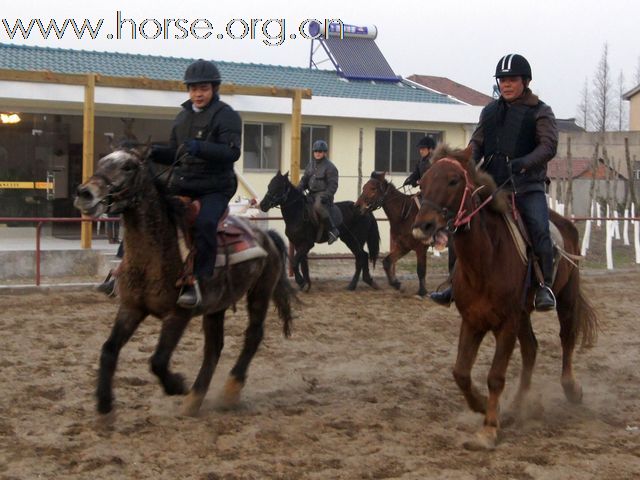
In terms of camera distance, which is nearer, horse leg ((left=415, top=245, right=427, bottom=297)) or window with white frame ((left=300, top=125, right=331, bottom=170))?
horse leg ((left=415, top=245, right=427, bottom=297))

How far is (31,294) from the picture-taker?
13.3m

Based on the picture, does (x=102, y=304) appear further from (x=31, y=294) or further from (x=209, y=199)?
(x=209, y=199)

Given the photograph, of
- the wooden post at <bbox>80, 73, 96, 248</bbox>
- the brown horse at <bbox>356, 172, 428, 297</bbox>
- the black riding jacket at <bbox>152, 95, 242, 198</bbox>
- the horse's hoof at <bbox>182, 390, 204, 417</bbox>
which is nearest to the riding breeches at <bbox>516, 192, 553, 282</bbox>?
the black riding jacket at <bbox>152, 95, 242, 198</bbox>

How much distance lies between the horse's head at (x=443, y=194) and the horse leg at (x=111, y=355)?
2.10 metres

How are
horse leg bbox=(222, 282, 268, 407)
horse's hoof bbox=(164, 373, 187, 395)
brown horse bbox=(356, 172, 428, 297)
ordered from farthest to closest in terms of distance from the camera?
brown horse bbox=(356, 172, 428, 297) → horse leg bbox=(222, 282, 268, 407) → horse's hoof bbox=(164, 373, 187, 395)

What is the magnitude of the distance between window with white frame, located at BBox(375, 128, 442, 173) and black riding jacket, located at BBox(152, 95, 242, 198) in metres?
16.2

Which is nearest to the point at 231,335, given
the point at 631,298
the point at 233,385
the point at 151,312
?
the point at 233,385

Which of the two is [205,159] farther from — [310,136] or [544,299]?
[310,136]

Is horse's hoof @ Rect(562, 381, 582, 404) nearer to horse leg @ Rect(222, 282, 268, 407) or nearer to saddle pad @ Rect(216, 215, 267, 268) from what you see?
horse leg @ Rect(222, 282, 268, 407)

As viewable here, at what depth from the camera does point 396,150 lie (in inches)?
906

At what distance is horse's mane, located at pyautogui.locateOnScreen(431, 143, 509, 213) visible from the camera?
592cm

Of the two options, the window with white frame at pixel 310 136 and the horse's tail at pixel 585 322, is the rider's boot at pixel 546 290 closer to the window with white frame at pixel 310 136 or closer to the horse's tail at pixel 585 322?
the horse's tail at pixel 585 322

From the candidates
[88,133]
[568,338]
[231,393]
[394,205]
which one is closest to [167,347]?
[231,393]

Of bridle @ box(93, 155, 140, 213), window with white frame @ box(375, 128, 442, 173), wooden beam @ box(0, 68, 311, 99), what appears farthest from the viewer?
window with white frame @ box(375, 128, 442, 173)
